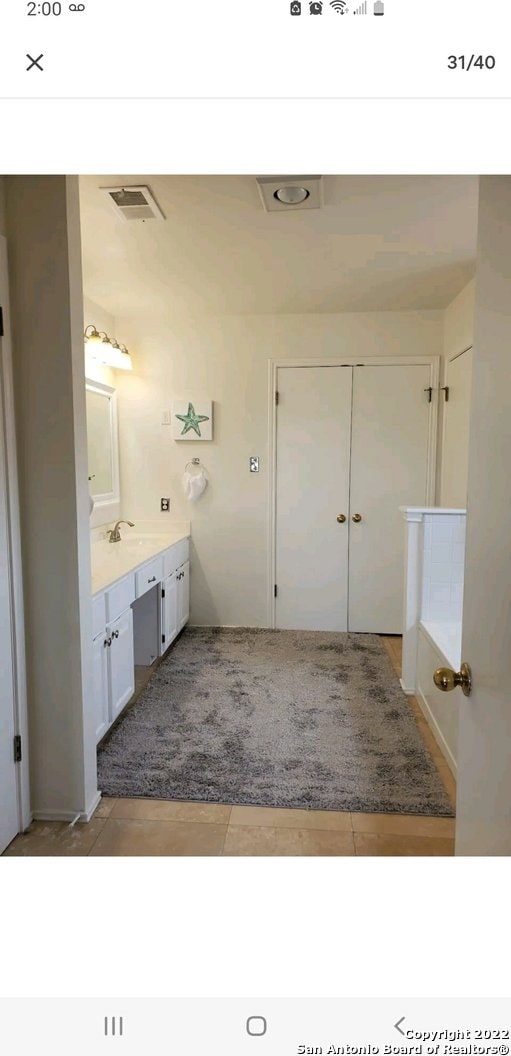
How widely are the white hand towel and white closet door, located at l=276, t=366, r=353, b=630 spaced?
582mm

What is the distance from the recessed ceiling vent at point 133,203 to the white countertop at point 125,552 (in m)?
1.53

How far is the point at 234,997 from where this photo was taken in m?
0.35

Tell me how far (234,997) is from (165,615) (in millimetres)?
2828

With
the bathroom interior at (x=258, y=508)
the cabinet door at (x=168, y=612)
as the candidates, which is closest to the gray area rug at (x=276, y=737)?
the bathroom interior at (x=258, y=508)

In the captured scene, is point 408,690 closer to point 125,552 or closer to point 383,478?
point 383,478

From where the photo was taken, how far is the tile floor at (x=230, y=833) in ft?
5.05

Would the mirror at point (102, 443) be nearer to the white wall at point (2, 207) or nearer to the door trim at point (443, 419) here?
the white wall at point (2, 207)

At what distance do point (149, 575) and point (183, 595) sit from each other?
90 cm

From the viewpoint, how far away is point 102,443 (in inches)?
137
